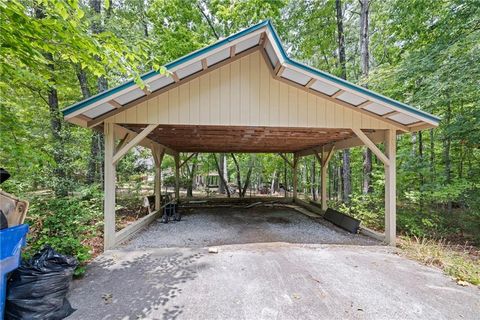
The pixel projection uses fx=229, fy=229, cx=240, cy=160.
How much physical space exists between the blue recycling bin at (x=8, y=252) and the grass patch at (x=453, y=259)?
548 cm

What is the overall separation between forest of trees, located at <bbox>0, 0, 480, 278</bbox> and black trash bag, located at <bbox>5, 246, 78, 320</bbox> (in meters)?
1.06

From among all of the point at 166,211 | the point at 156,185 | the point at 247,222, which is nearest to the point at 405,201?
the point at 247,222

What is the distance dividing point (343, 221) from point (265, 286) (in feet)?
14.1

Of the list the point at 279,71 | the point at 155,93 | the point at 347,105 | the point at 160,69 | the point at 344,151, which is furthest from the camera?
the point at 344,151

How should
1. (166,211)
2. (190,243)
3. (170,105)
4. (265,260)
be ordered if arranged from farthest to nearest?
(166,211)
(190,243)
(170,105)
(265,260)

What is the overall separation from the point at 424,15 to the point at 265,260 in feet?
27.4

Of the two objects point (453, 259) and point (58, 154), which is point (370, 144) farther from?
point (58, 154)

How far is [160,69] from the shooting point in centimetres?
295

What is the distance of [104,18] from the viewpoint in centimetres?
704

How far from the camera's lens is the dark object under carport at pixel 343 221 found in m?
5.97

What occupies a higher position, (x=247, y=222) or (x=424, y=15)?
(x=424, y=15)

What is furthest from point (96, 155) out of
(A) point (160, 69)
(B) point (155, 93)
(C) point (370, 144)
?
(C) point (370, 144)

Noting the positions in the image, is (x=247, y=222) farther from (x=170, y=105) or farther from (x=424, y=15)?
(x=424, y=15)

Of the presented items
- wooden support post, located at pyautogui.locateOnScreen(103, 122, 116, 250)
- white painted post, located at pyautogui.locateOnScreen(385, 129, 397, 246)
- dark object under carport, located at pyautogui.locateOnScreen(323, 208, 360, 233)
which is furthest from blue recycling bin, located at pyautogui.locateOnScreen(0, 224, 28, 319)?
dark object under carport, located at pyautogui.locateOnScreen(323, 208, 360, 233)
